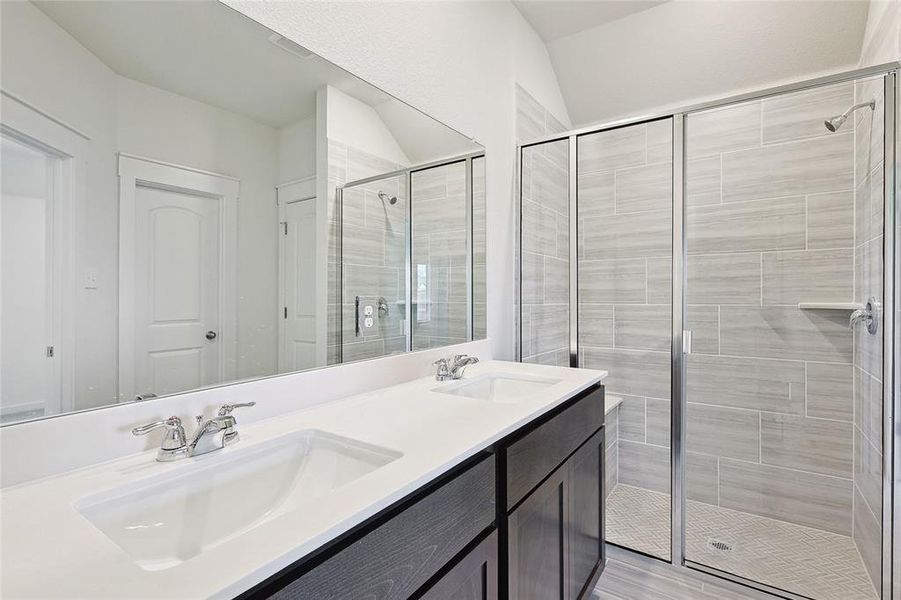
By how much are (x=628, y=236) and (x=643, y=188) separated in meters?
0.29

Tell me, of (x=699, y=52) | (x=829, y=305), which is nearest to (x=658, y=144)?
(x=699, y=52)

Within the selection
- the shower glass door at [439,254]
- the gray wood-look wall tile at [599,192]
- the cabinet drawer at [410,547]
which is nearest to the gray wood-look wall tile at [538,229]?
the gray wood-look wall tile at [599,192]

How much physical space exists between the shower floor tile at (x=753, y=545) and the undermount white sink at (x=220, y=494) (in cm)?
180

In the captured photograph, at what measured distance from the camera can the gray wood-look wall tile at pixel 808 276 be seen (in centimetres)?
209

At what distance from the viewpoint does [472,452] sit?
0.90 meters

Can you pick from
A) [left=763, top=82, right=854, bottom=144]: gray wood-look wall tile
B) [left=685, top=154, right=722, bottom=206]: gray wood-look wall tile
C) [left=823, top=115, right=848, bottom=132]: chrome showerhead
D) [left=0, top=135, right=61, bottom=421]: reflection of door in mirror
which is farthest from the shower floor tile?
[left=0, top=135, right=61, bottom=421]: reflection of door in mirror

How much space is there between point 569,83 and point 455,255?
1.65m

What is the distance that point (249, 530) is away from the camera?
779mm

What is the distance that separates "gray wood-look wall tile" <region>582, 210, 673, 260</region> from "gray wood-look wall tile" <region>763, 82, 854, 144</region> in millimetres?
622

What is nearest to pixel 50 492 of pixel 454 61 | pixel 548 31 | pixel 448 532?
pixel 448 532

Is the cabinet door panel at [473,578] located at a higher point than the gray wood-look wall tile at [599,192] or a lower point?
lower

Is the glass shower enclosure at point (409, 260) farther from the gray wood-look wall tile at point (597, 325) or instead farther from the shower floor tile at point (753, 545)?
the shower floor tile at point (753, 545)

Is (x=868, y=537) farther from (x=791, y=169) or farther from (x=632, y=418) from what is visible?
(x=791, y=169)

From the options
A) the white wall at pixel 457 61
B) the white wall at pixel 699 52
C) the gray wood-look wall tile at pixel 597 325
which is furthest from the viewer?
the gray wood-look wall tile at pixel 597 325
